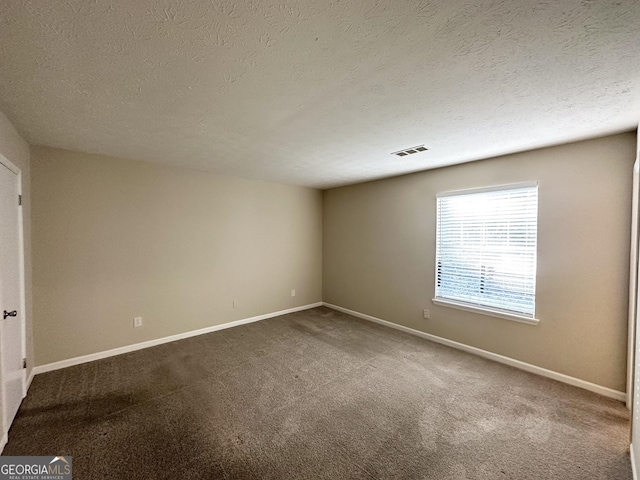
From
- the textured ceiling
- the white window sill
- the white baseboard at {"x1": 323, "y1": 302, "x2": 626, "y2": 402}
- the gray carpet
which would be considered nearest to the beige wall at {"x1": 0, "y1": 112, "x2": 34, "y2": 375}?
the textured ceiling

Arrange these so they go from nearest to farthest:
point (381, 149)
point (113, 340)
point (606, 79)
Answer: point (606, 79)
point (381, 149)
point (113, 340)

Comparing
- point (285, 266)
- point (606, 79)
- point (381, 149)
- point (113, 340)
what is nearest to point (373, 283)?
point (285, 266)

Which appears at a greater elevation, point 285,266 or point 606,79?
point 606,79

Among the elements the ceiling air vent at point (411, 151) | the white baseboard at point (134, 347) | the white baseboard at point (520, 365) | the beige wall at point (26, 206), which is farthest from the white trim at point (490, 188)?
the beige wall at point (26, 206)

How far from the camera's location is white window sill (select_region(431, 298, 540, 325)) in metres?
2.83

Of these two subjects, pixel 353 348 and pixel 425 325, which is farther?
pixel 425 325

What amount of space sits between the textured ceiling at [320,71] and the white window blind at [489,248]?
2.44ft

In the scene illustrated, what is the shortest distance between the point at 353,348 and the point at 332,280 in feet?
6.43

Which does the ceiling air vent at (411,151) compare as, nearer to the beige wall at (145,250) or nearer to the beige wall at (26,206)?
the beige wall at (145,250)

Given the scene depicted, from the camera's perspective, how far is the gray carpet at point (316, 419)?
5.41 feet

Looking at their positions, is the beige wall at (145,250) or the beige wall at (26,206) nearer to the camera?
the beige wall at (26,206)

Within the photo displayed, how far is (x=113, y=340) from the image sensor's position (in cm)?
316

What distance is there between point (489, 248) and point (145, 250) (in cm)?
447

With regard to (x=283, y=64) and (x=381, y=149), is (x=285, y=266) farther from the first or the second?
(x=283, y=64)
